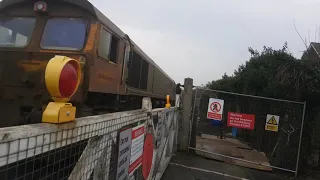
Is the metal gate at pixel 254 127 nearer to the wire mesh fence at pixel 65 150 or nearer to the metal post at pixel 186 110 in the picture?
the metal post at pixel 186 110

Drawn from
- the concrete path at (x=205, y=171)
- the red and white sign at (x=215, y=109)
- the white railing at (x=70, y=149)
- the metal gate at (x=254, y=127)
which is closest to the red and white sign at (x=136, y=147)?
the white railing at (x=70, y=149)

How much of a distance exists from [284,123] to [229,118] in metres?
1.66

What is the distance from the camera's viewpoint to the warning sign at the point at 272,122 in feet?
34.7

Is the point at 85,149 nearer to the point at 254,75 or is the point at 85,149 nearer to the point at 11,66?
the point at 11,66

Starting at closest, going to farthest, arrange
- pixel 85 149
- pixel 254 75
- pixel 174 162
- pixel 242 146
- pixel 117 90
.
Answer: pixel 85 149 < pixel 117 90 < pixel 174 162 < pixel 242 146 < pixel 254 75

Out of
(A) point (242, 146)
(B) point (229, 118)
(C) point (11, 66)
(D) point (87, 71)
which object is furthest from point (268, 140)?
(C) point (11, 66)

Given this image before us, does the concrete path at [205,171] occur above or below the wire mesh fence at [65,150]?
below

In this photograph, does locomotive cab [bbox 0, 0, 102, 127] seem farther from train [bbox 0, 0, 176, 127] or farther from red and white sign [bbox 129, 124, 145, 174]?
red and white sign [bbox 129, 124, 145, 174]

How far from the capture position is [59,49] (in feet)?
23.4

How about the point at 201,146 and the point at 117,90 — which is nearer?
the point at 117,90

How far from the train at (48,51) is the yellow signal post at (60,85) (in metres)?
4.49

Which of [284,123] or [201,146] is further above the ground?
[284,123]

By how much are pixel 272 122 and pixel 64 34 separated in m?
6.74

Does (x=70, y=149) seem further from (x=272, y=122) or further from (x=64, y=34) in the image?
(x=272, y=122)
